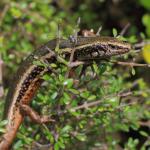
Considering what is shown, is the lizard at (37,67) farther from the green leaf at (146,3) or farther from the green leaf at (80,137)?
the green leaf at (146,3)

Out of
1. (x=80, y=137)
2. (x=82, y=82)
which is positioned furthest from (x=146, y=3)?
(x=80, y=137)

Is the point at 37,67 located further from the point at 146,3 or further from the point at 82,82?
the point at 146,3

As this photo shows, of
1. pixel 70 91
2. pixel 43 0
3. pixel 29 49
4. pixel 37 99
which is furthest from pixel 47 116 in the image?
pixel 43 0

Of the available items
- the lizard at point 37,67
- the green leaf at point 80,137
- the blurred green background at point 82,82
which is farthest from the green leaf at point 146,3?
the green leaf at point 80,137

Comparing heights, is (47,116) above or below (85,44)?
below

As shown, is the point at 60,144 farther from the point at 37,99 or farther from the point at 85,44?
the point at 85,44

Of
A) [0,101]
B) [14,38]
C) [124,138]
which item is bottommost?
[124,138]

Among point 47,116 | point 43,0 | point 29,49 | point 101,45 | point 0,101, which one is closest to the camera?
point 101,45
